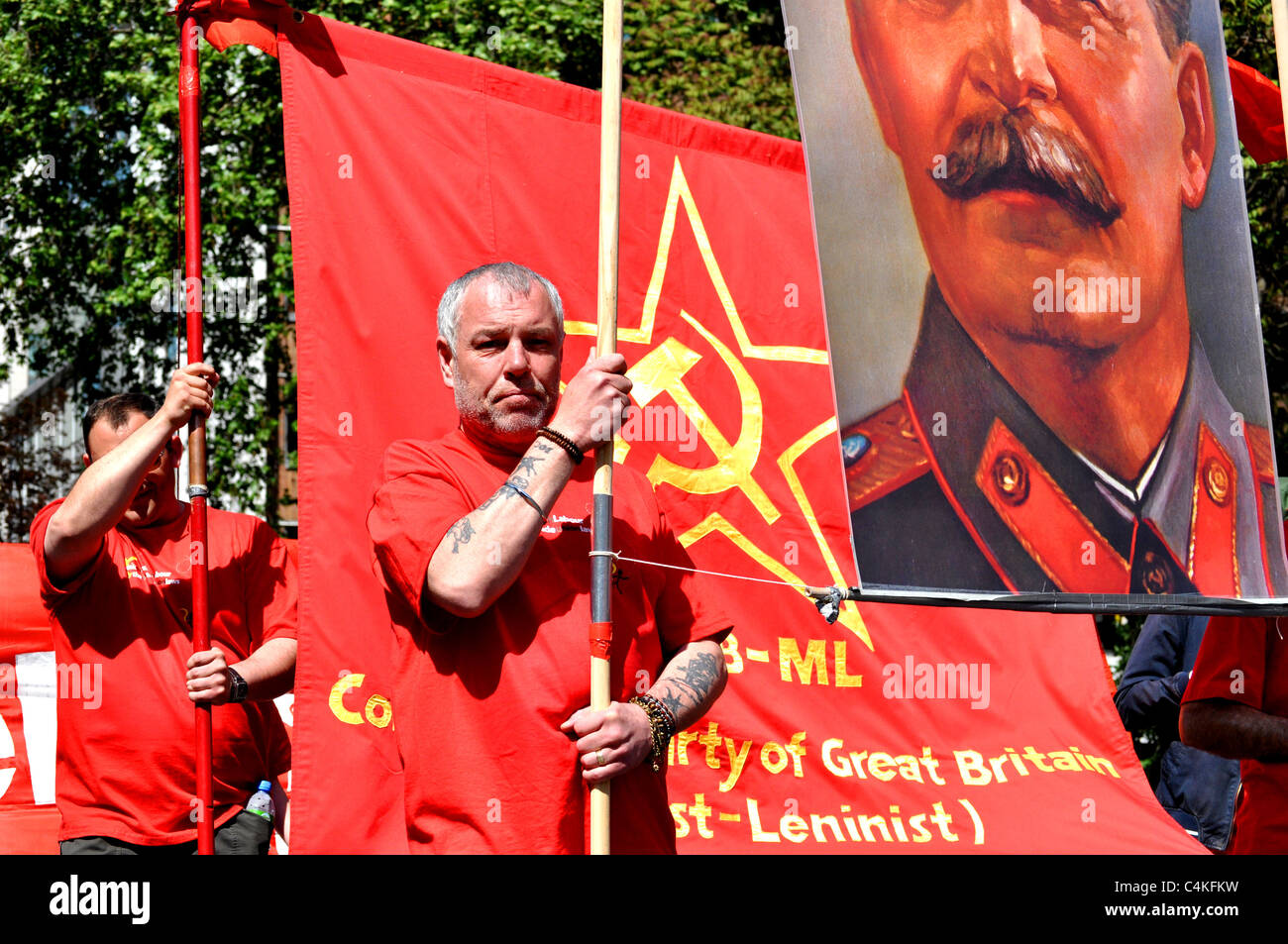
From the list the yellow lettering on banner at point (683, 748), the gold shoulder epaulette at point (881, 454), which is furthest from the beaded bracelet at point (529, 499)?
the yellow lettering on banner at point (683, 748)

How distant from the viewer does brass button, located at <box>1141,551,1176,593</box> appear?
10.3ft

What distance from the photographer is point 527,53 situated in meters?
12.5

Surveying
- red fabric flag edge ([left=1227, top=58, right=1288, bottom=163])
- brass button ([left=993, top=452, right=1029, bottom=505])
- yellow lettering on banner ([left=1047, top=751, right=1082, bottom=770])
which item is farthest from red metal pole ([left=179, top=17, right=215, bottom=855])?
red fabric flag edge ([left=1227, top=58, right=1288, bottom=163])

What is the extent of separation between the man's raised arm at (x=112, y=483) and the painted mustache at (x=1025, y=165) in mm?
1861

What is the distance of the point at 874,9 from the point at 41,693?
3919mm

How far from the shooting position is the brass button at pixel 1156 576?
3.13 metres

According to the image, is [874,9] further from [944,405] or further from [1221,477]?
[1221,477]

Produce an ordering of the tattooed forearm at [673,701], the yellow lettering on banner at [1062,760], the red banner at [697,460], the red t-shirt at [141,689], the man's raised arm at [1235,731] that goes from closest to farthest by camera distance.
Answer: the tattooed forearm at [673,701]
the man's raised arm at [1235,731]
the red t-shirt at [141,689]
the red banner at [697,460]
the yellow lettering on banner at [1062,760]

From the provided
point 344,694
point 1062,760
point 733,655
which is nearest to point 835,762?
point 733,655

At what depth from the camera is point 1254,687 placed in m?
3.67

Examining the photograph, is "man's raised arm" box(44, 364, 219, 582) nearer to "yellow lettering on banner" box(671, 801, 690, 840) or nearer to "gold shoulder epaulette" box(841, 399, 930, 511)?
"gold shoulder epaulette" box(841, 399, 930, 511)

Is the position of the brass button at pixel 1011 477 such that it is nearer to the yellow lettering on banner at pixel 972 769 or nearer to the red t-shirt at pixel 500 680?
the red t-shirt at pixel 500 680

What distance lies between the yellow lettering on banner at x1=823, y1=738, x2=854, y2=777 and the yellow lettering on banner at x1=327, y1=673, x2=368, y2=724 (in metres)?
1.58

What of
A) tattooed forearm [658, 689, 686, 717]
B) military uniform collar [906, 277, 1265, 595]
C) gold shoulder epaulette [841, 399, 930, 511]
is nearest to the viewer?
tattooed forearm [658, 689, 686, 717]
